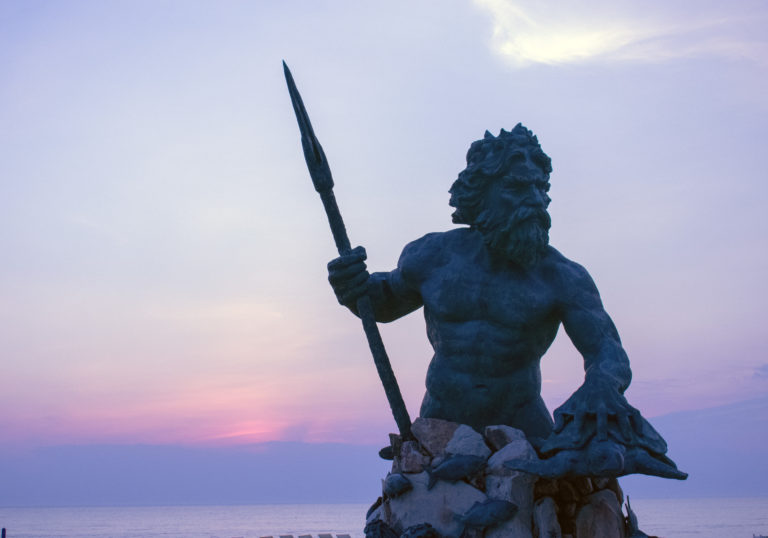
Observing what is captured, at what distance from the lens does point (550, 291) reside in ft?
17.1

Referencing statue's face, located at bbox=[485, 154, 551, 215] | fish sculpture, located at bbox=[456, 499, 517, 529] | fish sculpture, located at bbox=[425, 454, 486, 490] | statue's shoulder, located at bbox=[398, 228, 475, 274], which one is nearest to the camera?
fish sculpture, located at bbox=[456, 499, 517, 529]

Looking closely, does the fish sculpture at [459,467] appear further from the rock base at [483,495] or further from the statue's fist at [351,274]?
the statue's fist at [351,274]

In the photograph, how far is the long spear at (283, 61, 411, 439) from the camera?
5.40m

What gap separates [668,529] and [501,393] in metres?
82.9

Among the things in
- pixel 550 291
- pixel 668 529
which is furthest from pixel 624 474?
pixel 668 529

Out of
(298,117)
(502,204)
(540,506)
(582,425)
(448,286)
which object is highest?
(298,117)

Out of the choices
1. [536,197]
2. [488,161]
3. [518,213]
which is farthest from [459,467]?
[488,161]

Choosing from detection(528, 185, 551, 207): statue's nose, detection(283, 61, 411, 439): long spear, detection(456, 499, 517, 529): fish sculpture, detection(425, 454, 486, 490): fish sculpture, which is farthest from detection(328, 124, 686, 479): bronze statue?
detection(456, 499, 517, 529): fish sculpture

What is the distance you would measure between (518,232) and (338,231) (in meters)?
1.16

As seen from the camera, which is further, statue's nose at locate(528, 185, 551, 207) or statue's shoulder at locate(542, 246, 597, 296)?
statue's shoulder at locate(542, 246, 597, 296)

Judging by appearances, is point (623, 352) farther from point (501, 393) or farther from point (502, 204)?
point (502, 204)

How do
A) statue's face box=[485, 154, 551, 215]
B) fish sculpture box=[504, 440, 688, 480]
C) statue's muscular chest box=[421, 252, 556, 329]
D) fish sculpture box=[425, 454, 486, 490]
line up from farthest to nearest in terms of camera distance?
statue's muscular chest box=[421, 252, 556, 329] < statue's face box=[485, 154, 551, 215] < fish sculpture box=[425, 454, 486, 490] < fish sculpture box=[504, 440, 688, 480]

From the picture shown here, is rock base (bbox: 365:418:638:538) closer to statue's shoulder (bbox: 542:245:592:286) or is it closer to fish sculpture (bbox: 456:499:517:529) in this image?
fish sculpture (bbox: 456:499:517:529)

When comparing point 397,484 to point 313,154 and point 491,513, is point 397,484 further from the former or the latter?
point 313,154
